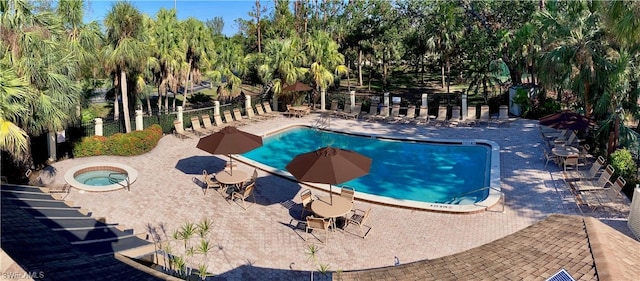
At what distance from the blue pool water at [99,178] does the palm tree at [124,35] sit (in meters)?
5.53

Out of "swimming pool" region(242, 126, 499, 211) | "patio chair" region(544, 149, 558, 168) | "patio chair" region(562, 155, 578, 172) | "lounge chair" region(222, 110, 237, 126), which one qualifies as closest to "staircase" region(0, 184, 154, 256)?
"swimming pool" region(242, 126, 499, 211)

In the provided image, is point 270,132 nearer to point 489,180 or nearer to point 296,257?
point 489,180

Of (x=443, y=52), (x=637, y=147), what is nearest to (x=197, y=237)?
(x=637, y=147)

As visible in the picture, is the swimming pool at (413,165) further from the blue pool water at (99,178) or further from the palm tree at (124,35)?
the palm tree at (124,35)

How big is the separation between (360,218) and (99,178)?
10371 mm

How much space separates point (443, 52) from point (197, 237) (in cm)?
2560

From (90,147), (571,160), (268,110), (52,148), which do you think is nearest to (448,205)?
(571,160)

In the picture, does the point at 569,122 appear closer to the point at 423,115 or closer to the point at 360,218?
the point at 360,218

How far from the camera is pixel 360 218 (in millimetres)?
11609

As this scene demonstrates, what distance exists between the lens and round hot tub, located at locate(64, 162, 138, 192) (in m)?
14.1

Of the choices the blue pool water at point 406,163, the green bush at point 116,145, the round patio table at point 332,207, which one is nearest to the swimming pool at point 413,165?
the blue pool water at point 406,163

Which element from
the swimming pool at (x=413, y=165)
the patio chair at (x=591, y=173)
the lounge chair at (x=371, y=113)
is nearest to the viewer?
the patio chair at (x=591, y=173)

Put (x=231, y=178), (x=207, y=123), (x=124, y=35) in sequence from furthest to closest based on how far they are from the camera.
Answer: (x=207, y=123) → (x=124, y=35) → (x=231, y=178)

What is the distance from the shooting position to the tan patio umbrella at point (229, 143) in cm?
1313
